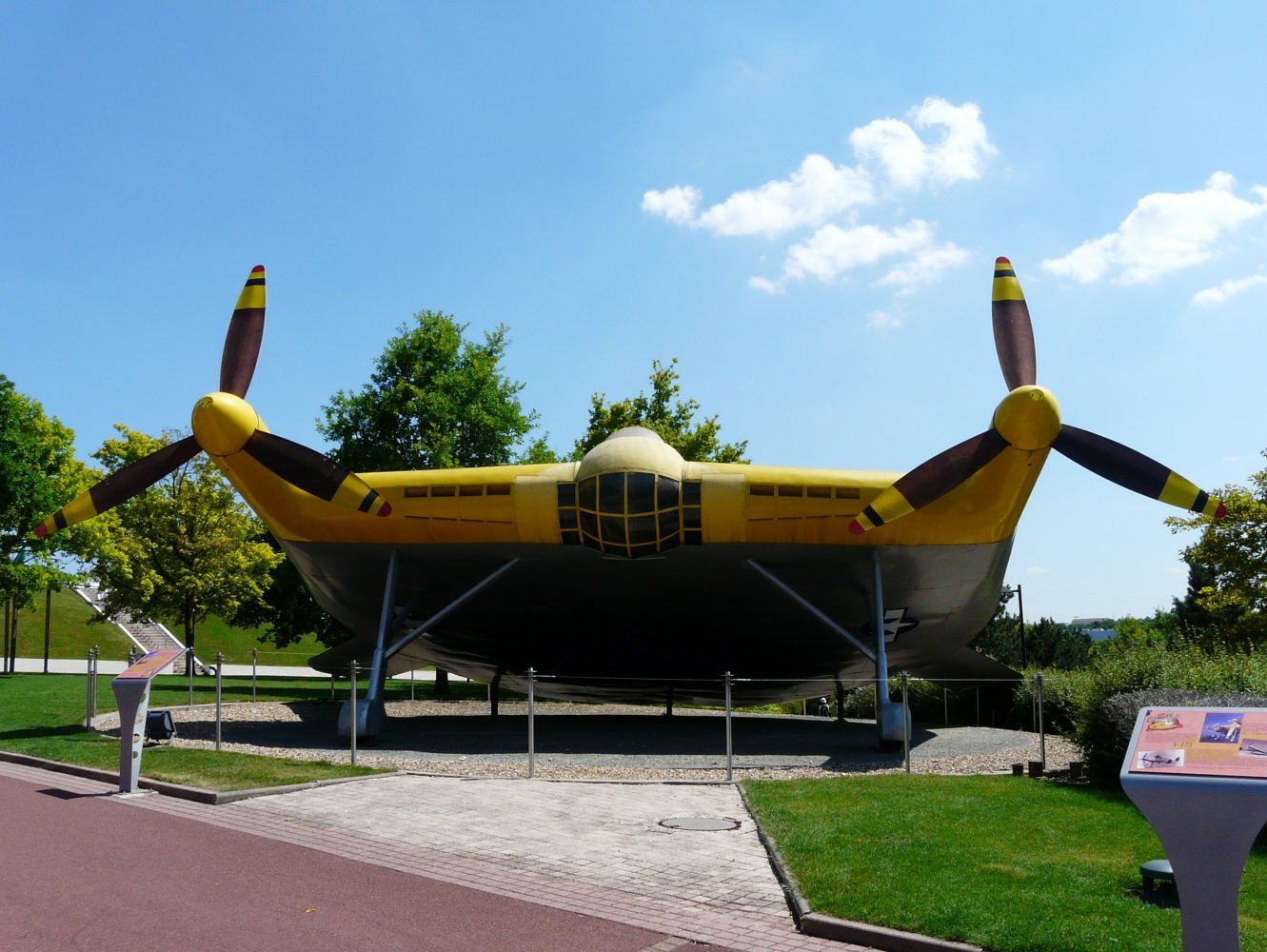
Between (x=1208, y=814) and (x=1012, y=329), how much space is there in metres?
15.6

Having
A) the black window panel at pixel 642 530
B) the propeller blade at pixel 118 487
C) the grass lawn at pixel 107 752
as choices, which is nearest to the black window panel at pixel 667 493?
the black window panel at pixel 642 530

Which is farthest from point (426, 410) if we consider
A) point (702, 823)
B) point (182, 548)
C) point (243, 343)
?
point (702, 823)

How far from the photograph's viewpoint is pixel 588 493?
63.5 feet

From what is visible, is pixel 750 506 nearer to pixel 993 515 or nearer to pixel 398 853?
pixel 993 515

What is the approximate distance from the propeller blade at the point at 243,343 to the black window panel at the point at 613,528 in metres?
8.19

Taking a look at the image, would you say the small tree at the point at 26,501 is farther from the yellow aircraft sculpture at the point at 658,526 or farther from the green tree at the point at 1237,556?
the green tree at the point at 1237,556

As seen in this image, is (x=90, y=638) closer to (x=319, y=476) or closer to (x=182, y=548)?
(x=182, y=548)

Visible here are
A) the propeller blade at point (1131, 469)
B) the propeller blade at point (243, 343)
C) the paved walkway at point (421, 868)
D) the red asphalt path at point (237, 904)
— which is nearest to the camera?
the red asphalt path at point (237, 904)

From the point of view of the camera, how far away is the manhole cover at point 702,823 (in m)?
10.2

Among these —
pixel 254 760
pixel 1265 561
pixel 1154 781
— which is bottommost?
pixel 254 760

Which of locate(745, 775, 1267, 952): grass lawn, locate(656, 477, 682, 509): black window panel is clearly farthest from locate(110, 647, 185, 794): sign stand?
locate(656, 477, 682, 509): black window panel

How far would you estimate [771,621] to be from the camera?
78.6 feet

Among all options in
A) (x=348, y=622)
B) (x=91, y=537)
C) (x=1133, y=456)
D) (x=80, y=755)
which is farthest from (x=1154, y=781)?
(x=91, y=537)

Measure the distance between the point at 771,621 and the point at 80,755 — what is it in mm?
14834
